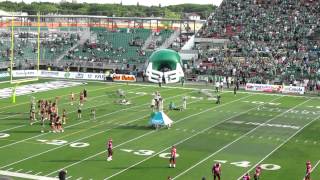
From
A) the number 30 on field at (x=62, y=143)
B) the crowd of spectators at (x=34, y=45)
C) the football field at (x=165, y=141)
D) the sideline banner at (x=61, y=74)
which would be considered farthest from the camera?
the crowd of spectators at (x=34, y=45)

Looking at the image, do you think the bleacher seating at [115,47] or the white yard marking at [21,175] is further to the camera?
the bleacher seating at [115,47]

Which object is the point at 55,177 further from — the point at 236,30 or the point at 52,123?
the point at 236,30

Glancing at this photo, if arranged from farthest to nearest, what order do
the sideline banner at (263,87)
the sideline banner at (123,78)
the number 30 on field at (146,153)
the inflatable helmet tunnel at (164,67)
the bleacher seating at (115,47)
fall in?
1. the bleacher seating at (115,47)
2. the sideline banner at (123,78)
3. the inflatable helmet tunnel at (164,67)
4. the sideline banner at (263,87)
5. the number 30 on field at (146,153)

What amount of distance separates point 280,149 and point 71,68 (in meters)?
38.5

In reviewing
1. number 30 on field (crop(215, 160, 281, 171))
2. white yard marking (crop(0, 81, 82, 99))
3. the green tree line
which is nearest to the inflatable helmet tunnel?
white yard marking (crop(0, 81, 82, 99))

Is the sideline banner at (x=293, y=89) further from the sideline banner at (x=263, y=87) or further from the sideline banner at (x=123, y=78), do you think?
the sideline banner at (x=123, y=78)

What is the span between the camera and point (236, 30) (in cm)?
6275

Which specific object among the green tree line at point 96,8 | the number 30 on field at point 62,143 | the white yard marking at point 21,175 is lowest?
the white yard marking at point 21,175

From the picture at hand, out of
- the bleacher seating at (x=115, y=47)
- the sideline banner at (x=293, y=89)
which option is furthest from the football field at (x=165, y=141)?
the bleacher seating at (x=115, y=47)

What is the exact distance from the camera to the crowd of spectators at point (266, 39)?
52969mm

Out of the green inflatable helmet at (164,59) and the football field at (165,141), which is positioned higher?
the green inflatable helmet at (164,59)

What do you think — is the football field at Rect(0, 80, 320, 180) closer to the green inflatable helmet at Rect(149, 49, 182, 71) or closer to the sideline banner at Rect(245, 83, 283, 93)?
the sideline banner at Rect(245, 83, 283, 93)

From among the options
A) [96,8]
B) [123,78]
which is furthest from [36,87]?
[96,8]

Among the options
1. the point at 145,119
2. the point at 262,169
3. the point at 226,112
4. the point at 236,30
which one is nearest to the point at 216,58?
the point at 236,30
